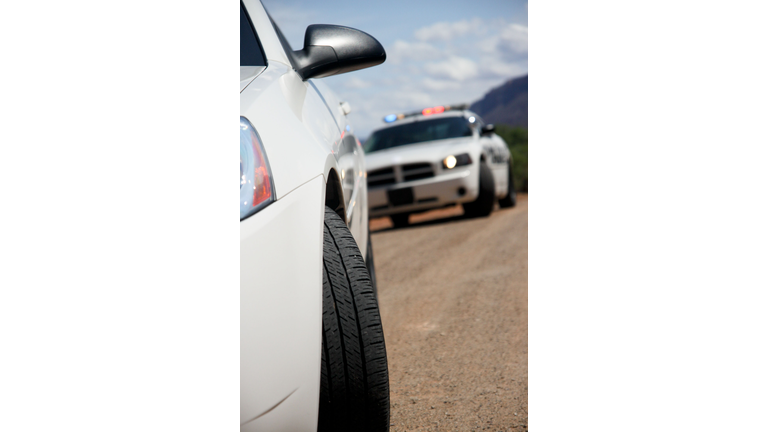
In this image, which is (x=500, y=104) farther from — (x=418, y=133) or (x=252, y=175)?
(x=252, y=175)

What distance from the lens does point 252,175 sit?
1.20 meters

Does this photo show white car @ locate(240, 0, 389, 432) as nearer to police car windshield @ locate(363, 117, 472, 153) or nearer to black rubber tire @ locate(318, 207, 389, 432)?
black rubber tire @ locate(318, 207, 389, 432)

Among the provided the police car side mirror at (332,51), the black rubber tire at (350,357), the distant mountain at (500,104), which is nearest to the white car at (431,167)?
the police car side mirror at (332,51)

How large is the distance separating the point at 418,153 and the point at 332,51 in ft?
20.7

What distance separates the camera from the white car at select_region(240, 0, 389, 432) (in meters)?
1.15

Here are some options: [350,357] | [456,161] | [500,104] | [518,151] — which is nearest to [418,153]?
[456,161]

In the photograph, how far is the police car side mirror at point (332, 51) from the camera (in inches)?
70.2

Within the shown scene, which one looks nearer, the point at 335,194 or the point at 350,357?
the point at 350,357

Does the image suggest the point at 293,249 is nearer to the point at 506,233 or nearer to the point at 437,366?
the point at 437,366

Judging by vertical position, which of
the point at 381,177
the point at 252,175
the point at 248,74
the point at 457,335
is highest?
the point at 248,74

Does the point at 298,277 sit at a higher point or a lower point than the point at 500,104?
higher

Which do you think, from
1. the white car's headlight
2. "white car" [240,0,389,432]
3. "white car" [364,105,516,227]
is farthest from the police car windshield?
the white car's headlight

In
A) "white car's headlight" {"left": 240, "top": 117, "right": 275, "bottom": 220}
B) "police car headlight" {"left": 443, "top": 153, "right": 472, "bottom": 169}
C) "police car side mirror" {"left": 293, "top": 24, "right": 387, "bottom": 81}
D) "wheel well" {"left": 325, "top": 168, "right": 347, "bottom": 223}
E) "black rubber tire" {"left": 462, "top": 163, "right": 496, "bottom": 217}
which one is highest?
"police car side mirror" {"left": 293, "top": 24, "right": 387, "bottom": 81}
